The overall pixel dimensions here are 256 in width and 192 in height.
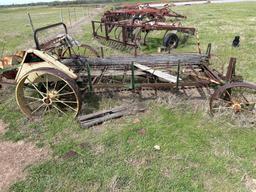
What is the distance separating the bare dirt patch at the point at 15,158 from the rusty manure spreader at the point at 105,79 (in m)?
0.84

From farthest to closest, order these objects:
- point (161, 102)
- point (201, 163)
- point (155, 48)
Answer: point (155, 48) → point (161, 102) → point (201, 163)

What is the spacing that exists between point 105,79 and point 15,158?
2.55 meters

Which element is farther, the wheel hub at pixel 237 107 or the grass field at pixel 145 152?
the wheel hub at pixel 237 107

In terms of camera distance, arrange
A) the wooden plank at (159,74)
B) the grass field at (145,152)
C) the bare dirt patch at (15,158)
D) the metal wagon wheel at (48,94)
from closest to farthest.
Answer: the grass field at (145,152) → the bare dirt patch at (15,158) → the metal wagon wheel at (48,94) → the wooden plank at (159,74)

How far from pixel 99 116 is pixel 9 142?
1.68 metres

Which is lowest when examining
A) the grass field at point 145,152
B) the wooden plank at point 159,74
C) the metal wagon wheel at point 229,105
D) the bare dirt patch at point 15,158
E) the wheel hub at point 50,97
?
the bare dirt patch at point 15,158

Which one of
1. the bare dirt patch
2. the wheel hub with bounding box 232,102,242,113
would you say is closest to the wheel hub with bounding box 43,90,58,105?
the bare dirt patch

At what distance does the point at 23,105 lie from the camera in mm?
4656

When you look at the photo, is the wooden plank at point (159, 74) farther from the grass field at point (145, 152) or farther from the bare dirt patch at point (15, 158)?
the bare dirt patch at point (15, 158)

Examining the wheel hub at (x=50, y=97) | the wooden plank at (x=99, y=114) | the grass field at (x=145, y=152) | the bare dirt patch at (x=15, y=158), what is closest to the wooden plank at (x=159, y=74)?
the grass field at (x=145, y=152)

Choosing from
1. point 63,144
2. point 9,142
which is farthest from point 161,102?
point 9,142

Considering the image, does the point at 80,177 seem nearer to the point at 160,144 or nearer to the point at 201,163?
the point at 160,144

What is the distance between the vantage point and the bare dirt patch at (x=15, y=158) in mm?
3459

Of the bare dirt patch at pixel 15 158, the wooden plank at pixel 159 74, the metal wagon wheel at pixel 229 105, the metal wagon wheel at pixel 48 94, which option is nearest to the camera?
the bare dirt patch at pixel 15 158
